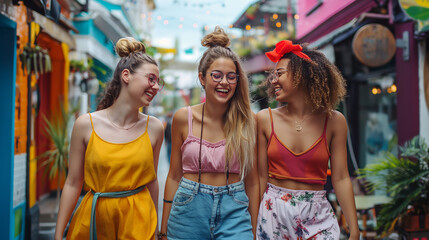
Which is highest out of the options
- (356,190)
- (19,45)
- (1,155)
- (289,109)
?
(19,45)

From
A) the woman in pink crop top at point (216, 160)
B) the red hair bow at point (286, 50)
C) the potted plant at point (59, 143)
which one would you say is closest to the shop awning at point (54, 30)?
the potted plant at point (59, 143)

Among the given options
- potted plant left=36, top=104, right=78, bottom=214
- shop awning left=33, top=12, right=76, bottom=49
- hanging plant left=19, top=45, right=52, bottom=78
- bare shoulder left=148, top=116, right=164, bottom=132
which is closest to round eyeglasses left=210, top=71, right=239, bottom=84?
bare shoulder left=148, top=116, right=164, bottom=132

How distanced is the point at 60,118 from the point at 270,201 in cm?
470

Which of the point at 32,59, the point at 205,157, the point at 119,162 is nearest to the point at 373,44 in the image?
the point at 205,157

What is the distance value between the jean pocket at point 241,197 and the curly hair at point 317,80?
776 mm

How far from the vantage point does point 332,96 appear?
2.78 meters

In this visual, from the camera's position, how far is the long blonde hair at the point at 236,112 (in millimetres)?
2699

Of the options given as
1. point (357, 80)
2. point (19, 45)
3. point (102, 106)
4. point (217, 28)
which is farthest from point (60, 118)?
point (357, 80)

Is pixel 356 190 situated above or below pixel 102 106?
below

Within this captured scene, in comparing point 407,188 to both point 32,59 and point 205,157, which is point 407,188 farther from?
point 32,59

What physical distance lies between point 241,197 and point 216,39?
1155 mm

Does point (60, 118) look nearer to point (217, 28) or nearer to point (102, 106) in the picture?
point (102, 106)

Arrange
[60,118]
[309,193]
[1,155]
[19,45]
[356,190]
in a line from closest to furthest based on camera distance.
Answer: [309,193]
[1,155]
[19,45]
[356,190]
[60,118]

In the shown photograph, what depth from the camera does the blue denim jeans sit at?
8.52ft
